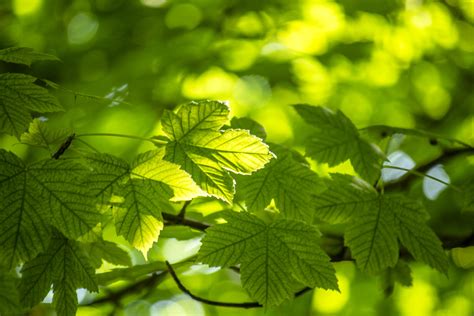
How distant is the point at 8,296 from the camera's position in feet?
4.12

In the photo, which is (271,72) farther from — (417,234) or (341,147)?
(417,234)

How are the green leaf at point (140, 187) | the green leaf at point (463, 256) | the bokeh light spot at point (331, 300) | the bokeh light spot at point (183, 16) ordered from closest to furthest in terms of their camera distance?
the green leaf at point (140, 187)
the green leaf at point (463, 256)
the bokeh light spot at point (331, 300)
the bokeh light spot at point (183, 16)

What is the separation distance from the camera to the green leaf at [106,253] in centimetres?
150

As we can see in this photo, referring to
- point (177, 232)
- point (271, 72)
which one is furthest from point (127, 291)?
point (271, 72)

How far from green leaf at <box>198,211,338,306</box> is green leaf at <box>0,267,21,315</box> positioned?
0.40m

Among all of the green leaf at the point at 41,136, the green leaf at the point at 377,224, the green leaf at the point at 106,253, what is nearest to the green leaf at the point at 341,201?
the green leaf at the point at 377,224

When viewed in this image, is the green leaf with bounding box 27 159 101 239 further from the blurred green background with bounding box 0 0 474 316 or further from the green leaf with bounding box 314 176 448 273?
the blurred green background with bounding box 0 0 474 316

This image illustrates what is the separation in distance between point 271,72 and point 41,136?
5.77 ft

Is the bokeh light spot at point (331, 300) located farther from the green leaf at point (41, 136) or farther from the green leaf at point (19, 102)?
the green leaf at point (19, 102)

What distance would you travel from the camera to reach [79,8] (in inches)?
113

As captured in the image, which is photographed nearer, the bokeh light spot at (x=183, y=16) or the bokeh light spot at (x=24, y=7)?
the bokeh light spot at (x=24, y=7)

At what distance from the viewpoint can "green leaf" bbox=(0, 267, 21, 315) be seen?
1244mm

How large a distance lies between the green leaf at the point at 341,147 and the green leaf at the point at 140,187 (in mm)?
486

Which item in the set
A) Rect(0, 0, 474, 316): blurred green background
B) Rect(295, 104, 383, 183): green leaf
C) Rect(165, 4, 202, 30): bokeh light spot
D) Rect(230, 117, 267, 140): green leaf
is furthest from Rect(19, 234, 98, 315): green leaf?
Rect(165, 4, 202, 30): bokeh light spot
